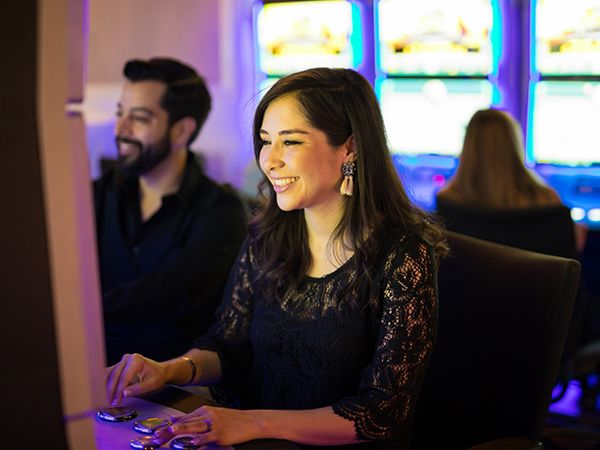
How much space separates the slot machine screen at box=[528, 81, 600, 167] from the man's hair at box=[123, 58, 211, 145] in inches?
62.2

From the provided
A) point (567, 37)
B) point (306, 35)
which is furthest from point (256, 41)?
point (567, 37)

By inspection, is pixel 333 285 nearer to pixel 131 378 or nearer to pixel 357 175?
pixel 357 175

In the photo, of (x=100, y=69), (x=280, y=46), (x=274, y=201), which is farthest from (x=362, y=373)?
(x=100, y=69)

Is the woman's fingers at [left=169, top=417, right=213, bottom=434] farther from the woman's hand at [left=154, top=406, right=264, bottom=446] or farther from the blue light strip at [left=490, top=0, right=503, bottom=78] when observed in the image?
the blue light strip at [left=490, top=0, right=503, bottom=78]

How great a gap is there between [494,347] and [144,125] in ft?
5.25

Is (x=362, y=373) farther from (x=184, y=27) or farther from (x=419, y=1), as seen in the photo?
(x=184, y=27)

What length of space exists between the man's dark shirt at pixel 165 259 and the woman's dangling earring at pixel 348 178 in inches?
37.4

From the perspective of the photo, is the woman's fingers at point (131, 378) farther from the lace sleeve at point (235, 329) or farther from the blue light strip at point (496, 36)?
the blue light strip at point (496, 36)

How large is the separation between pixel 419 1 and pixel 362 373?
8.84 feet

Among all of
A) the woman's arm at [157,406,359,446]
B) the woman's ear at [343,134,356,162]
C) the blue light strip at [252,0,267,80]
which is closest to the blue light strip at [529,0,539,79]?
the blue light strip at [252,0,267,80]

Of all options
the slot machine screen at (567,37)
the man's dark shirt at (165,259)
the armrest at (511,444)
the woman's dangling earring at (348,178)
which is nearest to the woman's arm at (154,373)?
the woman's dangling earring at (348,178)

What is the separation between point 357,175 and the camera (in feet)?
5.62

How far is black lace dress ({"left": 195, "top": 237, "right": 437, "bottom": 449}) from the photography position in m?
1.54

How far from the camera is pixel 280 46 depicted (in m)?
4.41
